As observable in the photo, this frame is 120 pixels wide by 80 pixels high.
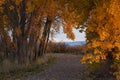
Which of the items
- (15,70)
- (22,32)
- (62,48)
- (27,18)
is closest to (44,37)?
(27,18)

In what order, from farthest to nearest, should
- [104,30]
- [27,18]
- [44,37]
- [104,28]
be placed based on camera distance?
[44,37] → [27,18] → [104,28] → [104,30]

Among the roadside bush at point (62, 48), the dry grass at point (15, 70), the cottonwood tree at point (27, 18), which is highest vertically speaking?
the cottonwood tree at point (27, 18)

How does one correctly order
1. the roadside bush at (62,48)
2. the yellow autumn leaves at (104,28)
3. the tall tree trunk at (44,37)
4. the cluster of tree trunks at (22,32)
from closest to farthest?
1. the yellow autumn leaves at (104,28)
2. the cluster of tree trunks at (22,32)
3. the tall tree trunk at (44,37)
4. the roadside bush at (62,48)

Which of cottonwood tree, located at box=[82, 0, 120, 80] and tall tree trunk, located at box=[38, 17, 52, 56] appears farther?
tall tree trunk, located at box=[38, 17, 52, 56]

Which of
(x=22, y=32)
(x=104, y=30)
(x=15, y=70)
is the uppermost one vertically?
(x=22, y=32)

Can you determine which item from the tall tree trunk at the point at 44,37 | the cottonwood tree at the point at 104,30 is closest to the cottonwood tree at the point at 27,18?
the tall tree trunk at the point at 44,37

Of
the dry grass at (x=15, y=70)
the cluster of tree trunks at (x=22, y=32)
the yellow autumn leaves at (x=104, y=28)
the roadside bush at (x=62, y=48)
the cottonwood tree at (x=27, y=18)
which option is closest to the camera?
the yellow autumn leaves at (x=104, y=28)

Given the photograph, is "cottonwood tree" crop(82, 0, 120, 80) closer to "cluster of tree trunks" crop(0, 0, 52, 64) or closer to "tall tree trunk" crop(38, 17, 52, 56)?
"cluster of tree trunks" crop(0, 0, 52, 64)

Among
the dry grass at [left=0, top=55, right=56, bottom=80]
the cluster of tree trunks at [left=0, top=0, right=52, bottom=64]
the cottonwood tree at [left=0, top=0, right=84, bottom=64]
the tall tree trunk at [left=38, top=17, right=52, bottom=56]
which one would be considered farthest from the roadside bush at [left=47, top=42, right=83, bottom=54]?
the dry grass at [left=0, top=55, right=56, bottom=80]

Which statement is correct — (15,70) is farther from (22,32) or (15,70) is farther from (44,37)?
(44,37)

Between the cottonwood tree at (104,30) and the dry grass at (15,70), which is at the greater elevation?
the cottonwood tree at (104,30)

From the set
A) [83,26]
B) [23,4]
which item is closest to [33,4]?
[23,4]

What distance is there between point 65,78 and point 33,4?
18.5 feet

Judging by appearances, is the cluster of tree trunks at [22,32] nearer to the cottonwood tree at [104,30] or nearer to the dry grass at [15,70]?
the dry grass at [15,70]
